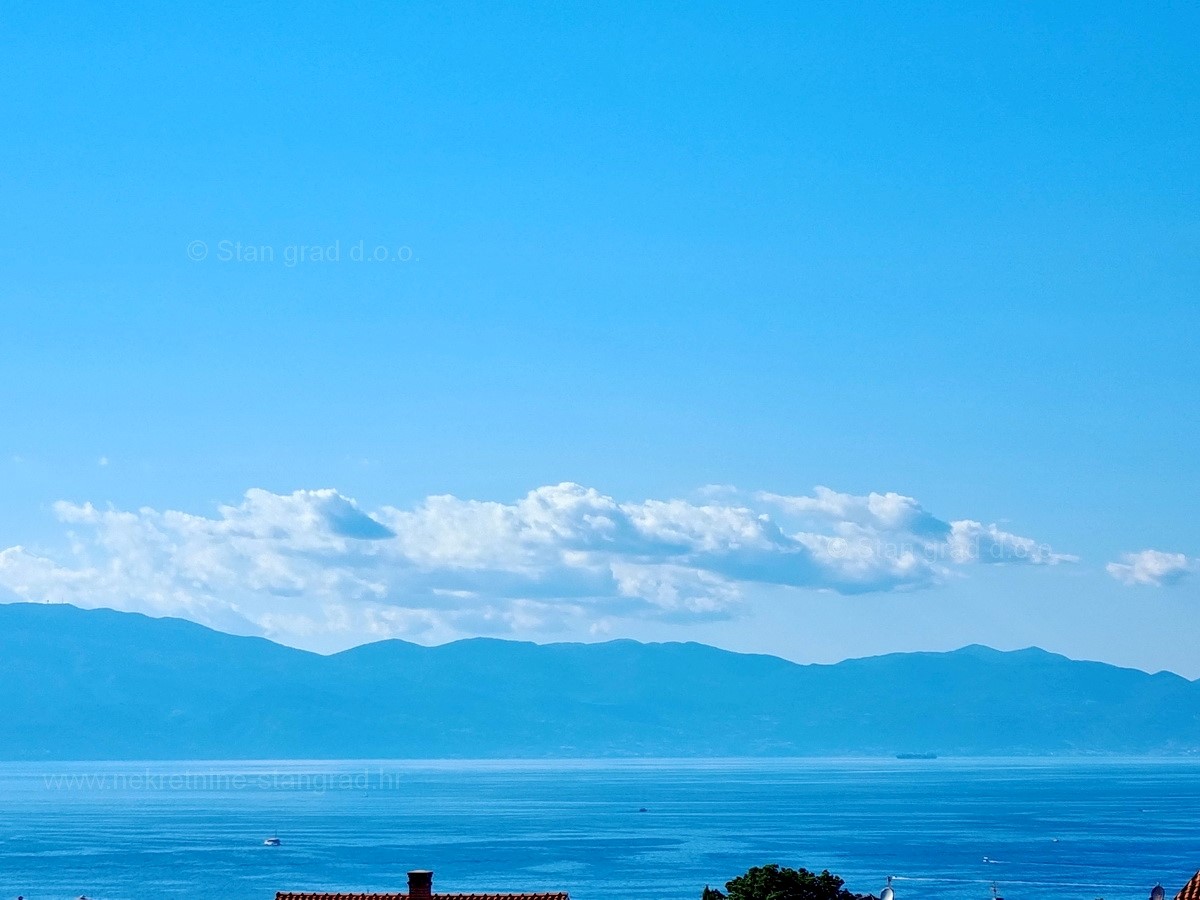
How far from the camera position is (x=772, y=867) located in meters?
70.7

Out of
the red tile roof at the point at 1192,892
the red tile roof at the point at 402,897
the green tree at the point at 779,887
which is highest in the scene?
the green tree at the point at 779,887

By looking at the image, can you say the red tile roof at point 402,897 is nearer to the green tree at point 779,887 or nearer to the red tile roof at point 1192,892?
the green tree at point 779,887

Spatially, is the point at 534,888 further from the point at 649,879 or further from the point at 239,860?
the point at 239,860

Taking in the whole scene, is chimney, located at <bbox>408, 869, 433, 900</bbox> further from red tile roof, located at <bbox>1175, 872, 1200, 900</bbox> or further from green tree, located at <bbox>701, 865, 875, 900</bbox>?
red tile roof, located at <bbox>1175, 872, 1200, 900</bbox>

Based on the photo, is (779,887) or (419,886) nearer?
(419,886)


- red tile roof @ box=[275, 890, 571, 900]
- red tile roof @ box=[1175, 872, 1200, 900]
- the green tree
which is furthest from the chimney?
red tile roof @ box=[1175, 872, 1200, 900]

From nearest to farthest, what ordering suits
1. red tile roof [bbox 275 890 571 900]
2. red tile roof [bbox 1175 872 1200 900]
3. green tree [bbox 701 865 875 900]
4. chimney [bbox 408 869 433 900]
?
red tile roof [bbox 1175 872 1200 900], red tile roof [bbox 275 890 571 900], chimney [bbox 408 869 433 900], green tree [bbox 701 865 875 900]

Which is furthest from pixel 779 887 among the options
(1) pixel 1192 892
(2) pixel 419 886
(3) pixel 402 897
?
(1) pixel 1192 892

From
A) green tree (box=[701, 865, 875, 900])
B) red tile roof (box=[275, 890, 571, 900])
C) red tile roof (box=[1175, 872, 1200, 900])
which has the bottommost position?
red tile roof (box=[1175, 872, 1200, 900])

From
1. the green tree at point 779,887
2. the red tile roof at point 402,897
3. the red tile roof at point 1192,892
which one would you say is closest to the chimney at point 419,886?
the red tile roof at point 402,897

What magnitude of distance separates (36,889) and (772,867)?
114430 millimetres

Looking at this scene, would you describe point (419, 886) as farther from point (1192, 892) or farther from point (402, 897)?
point (1192, 892)

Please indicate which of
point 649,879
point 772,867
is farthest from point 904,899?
point 772,867

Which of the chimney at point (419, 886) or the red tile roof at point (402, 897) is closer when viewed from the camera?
the red tile roof at point (402, 897)
